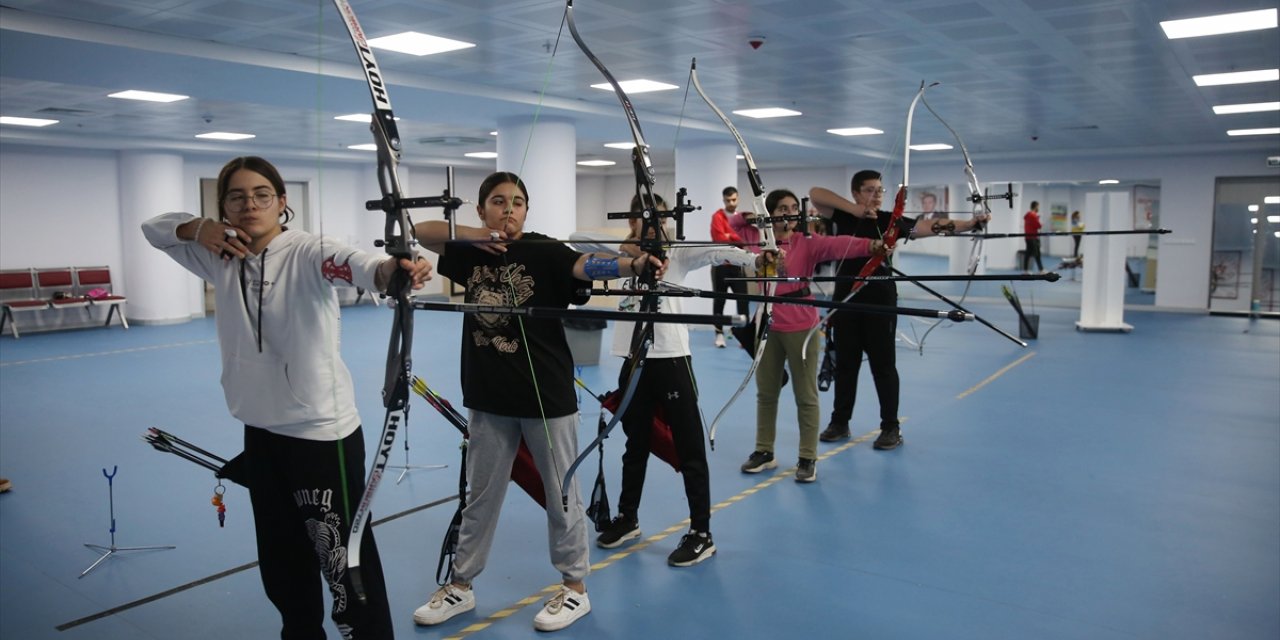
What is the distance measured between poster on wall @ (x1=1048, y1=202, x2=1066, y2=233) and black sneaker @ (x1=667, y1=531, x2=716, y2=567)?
2167 cm

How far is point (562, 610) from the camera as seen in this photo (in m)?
2.51

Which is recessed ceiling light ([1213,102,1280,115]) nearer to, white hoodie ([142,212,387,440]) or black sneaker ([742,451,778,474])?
black sneaker ([742,451,778,474])

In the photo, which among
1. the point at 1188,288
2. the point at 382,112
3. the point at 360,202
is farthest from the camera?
the point at 360,202

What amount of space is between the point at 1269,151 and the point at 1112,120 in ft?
13.5

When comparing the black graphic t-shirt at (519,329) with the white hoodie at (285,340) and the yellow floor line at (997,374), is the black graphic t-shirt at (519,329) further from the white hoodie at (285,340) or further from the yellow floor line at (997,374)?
the yellow floor line at (997,374)

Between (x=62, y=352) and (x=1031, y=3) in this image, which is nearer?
(x=1031, y=3)

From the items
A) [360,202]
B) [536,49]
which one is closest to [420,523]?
[536,49]

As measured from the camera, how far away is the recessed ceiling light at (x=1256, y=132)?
991 cm

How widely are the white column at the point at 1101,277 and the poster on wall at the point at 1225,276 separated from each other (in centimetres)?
324

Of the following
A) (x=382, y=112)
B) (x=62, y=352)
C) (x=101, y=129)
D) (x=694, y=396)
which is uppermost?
(x=101, y=129)

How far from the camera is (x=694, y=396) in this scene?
302 centimetres

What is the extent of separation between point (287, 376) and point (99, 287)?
11.2m

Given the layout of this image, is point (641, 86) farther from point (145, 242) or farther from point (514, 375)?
point (145, 242)

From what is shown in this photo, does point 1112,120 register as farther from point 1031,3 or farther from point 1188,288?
point 1031,3
